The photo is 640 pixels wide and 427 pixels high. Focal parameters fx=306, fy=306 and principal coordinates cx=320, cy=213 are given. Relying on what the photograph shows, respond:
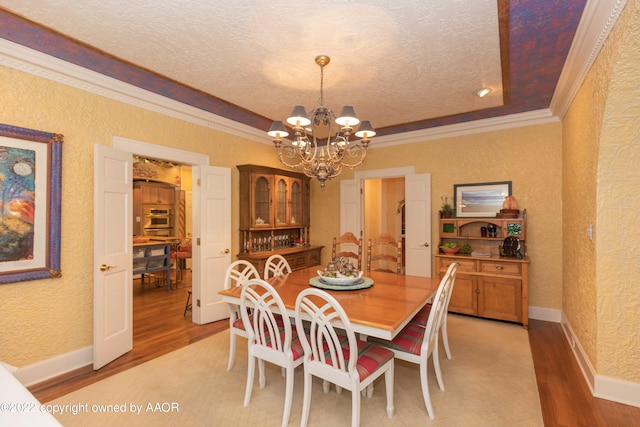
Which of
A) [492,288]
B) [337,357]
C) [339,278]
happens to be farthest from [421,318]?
[492,288]

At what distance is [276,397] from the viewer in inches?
92.3

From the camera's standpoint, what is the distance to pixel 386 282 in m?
2.83

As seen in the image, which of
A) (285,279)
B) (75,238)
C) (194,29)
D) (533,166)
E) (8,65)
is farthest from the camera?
(533,166)

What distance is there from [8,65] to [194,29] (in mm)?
1552

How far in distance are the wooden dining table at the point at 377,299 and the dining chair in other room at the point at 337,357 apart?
0.47ft

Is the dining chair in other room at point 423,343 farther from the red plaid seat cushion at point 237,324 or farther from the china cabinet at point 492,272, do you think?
the china cabinet at point 492,272

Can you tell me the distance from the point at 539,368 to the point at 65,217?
4.46m

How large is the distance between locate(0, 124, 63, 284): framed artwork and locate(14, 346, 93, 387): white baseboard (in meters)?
0.73

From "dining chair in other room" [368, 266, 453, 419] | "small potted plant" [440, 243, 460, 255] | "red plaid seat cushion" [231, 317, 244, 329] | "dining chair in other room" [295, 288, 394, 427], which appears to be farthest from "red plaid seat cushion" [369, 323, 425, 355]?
"small potted plant" [440, 243, 460, 255]

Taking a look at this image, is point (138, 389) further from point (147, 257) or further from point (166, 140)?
point (147, 257)

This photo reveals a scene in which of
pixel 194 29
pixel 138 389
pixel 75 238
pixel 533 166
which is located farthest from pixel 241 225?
pixel 533 166

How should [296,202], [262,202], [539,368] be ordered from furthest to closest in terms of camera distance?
[296,202], [262,202], [539,368]

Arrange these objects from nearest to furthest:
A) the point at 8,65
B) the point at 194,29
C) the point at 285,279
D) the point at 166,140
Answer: the point at 194,29
the point at 8,65
the point at 285,279
the point at 166,140

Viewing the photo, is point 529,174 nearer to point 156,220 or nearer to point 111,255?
point 111,255
